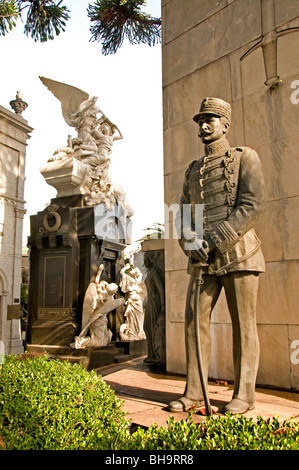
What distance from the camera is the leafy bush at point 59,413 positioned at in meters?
2.44

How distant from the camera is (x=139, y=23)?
15.7m

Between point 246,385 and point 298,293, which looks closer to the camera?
point 246,385

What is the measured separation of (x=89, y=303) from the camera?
9.30m

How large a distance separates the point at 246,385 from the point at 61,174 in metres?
9.27

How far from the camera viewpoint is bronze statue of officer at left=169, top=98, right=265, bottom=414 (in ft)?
10.6

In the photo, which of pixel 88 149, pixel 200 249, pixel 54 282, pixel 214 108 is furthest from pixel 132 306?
pixel 214 108

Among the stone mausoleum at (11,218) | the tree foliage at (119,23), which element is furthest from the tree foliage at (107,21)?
the stone mausoleum at (11,218)

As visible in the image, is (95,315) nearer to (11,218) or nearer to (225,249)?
(225,249)

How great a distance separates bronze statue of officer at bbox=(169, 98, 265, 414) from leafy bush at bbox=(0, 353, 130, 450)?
72 cm

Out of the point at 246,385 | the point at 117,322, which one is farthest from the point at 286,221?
the point at 117,322

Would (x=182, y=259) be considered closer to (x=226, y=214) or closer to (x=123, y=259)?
(x=226, y=214)

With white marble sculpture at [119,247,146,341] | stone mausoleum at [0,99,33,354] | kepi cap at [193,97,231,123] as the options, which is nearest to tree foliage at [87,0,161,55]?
stone mausoleum at [0,99,33,354]

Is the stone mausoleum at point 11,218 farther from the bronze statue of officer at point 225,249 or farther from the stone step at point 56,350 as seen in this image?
the bronze statue of officer at point 225,249

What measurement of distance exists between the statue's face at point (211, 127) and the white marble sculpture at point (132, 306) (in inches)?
310
